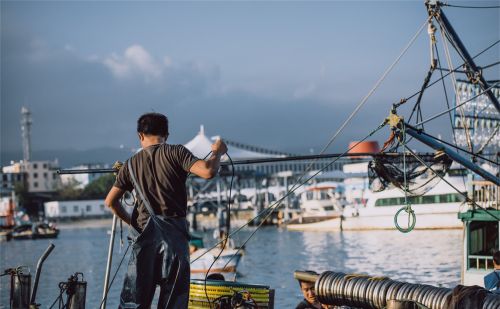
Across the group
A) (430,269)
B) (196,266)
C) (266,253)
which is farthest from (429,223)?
(196,266)

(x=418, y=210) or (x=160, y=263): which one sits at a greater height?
(x=160, y=263)

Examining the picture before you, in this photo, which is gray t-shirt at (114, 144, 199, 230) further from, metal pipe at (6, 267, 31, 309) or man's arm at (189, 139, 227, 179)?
metal pipe at (6, 267, 31, 309)

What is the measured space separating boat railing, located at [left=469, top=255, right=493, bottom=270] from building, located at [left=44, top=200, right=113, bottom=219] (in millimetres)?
143735

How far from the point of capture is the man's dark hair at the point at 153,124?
6.66 metres

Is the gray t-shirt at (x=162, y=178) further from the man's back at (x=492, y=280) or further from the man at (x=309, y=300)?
the man's back at (x=492, y=280)

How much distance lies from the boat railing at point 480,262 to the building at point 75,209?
5659 inches

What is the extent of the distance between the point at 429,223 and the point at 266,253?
19911 mm

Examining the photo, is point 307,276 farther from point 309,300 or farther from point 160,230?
point 160,230

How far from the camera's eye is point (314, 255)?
4888 cm

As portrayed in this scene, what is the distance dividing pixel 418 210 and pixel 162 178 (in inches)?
2495

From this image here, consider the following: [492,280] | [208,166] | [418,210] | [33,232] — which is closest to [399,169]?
[492,280]

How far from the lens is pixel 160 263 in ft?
21.2

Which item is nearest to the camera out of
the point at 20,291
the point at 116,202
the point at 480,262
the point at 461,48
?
the point at 116,202

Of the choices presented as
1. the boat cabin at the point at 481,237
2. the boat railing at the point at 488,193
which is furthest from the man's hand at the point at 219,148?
the boat railing at the point at 488,193
